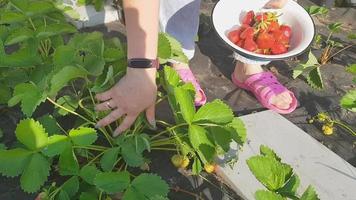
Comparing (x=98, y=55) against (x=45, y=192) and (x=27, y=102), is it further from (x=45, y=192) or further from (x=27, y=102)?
(x=45, y=192)

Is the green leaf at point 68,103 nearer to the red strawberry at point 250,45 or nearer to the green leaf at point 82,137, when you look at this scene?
the green leaf at point 82,137

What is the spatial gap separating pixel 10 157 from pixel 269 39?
3.43ft

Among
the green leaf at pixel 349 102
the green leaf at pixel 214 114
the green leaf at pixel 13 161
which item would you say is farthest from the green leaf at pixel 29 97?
the green leaf at pixel 349 102

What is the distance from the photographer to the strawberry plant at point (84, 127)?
3.63 ft

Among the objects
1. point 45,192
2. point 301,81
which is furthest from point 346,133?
point 45,192

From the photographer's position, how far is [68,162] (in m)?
1.15

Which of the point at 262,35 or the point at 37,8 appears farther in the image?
the point at 262,35

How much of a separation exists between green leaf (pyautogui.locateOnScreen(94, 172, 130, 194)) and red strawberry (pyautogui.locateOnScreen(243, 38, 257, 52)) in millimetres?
813

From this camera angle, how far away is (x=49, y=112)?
5.09 ft

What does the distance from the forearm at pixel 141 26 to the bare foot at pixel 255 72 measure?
71cm

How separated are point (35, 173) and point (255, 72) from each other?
101 centimetres

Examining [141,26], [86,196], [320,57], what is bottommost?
[320,57]

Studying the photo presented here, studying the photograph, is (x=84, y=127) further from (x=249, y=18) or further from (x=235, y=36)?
(x=249, y=18)

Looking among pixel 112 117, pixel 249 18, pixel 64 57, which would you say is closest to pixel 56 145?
pixel 112 117
